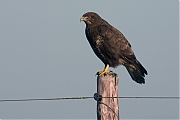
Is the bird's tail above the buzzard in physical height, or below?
below

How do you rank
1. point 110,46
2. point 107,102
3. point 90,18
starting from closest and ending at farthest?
1. point 107,102
2. point 110,46
3. point 90,18

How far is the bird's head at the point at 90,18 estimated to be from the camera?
10812 millimetres

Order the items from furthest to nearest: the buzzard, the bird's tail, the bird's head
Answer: the bird's head, the buzzard, the bird's tail

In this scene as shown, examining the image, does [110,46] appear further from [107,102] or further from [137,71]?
[107,102]

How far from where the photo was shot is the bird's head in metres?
10.8

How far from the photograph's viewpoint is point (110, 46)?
10.5 m

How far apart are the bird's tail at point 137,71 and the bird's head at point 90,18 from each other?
3.90 ft

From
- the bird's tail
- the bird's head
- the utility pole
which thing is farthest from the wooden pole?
the bird's head

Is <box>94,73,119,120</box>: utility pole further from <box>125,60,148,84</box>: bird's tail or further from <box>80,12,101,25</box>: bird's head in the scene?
<box>80,12,101,25</box>: bird's head

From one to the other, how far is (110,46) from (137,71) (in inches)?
29.5

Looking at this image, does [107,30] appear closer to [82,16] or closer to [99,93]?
[82,16]

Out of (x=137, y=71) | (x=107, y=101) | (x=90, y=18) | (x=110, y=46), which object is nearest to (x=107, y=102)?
(x=107, y=101)

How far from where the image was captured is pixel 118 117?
6.63 metres

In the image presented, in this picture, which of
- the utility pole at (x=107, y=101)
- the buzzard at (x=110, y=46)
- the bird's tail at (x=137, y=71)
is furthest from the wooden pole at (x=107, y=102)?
the buzzard at (x=110, y=46)
